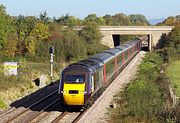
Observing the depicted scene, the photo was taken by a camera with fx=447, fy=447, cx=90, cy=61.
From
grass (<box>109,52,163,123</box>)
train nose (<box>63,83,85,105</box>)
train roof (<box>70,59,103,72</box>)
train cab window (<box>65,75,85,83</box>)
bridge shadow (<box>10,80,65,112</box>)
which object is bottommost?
bridge shadow (<box>10,80,65,112</box>)

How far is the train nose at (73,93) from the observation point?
74.9 feet

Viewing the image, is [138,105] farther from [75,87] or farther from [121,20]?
[121,20]

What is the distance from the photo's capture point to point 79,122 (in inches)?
822

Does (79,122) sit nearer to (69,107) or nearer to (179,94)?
(69,107)

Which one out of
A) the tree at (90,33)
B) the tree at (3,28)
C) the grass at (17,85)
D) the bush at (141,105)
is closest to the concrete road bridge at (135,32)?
the tree at (90,33)

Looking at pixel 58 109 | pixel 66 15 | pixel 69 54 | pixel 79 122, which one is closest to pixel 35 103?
pixel 58 109

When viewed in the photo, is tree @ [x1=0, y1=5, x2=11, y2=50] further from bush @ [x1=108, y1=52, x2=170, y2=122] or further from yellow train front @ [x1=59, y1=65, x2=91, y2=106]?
yellow train front @ [x1=59, y1=65, x2=91, y2=106]

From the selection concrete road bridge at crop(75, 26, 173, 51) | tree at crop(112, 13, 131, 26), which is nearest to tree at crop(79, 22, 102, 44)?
concrete road bridge at crop(75, 26, 173, 51)

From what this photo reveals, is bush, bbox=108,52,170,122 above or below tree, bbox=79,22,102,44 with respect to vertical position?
below

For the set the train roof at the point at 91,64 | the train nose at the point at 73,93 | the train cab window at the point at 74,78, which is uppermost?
the train roof at the point at 91,64

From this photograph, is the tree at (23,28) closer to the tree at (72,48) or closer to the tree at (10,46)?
the tree at (10,46)

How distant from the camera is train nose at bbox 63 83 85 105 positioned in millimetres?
22828

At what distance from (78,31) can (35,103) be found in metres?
53.1

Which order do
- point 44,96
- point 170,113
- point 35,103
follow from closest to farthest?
point 170,113, point 35,103, point 44,96
